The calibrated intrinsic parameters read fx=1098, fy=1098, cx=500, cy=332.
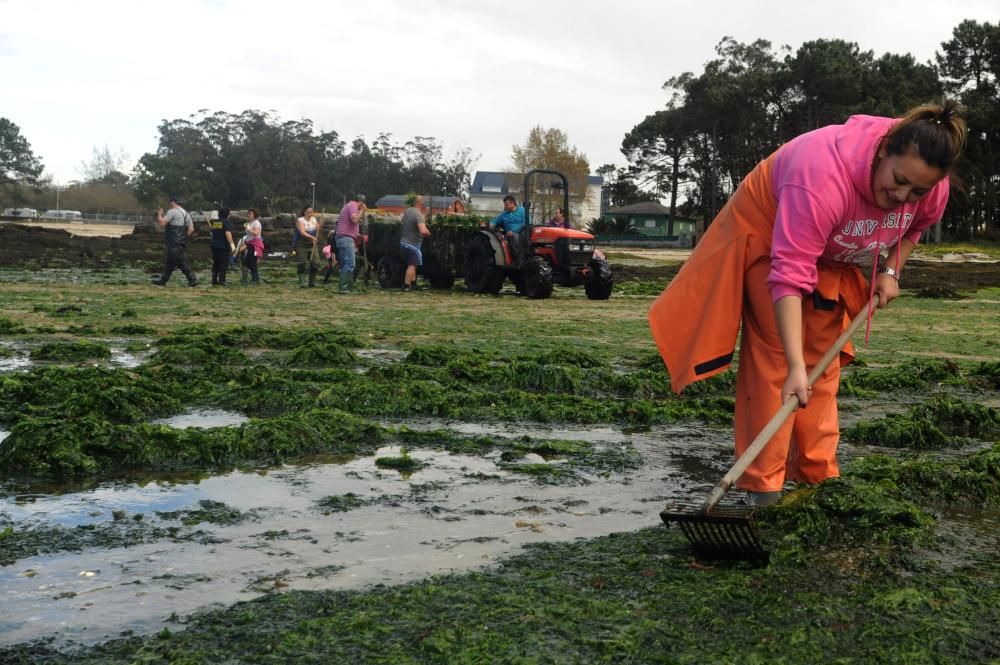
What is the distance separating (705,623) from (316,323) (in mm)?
10094

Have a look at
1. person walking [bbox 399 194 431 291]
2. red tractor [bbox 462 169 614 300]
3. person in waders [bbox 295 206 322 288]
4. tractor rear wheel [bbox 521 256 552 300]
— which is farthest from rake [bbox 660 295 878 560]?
person in waders [bbox 295 206 322 288]

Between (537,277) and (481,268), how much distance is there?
6.16ft

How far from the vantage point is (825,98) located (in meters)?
57.8

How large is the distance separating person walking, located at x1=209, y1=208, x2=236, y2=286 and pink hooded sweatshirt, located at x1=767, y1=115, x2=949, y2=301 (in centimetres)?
1792

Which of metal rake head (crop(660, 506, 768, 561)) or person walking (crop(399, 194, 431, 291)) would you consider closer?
Answer: metal rake head (crop(660, 506, 768, 561))

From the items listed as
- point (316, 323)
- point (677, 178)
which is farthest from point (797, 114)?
point (316, 323)

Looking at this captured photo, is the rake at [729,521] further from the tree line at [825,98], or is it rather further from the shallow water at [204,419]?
the tree line at [825,98]

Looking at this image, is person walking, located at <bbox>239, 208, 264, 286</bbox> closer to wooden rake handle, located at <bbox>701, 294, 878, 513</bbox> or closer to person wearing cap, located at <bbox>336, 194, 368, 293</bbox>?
person wearing cap, located at <bbox>336, 194, 368, 293</bbox>

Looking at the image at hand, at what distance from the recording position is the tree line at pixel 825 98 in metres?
55.2

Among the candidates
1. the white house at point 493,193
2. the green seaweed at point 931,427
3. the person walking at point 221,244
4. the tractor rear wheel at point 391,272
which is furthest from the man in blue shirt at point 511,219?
the white house at point 493,193

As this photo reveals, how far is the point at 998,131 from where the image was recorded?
5506 centimetres

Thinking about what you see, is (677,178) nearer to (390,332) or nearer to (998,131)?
(998,131)

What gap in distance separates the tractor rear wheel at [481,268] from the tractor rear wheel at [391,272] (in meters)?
2.17

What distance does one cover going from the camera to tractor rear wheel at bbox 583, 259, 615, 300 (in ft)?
62.6
